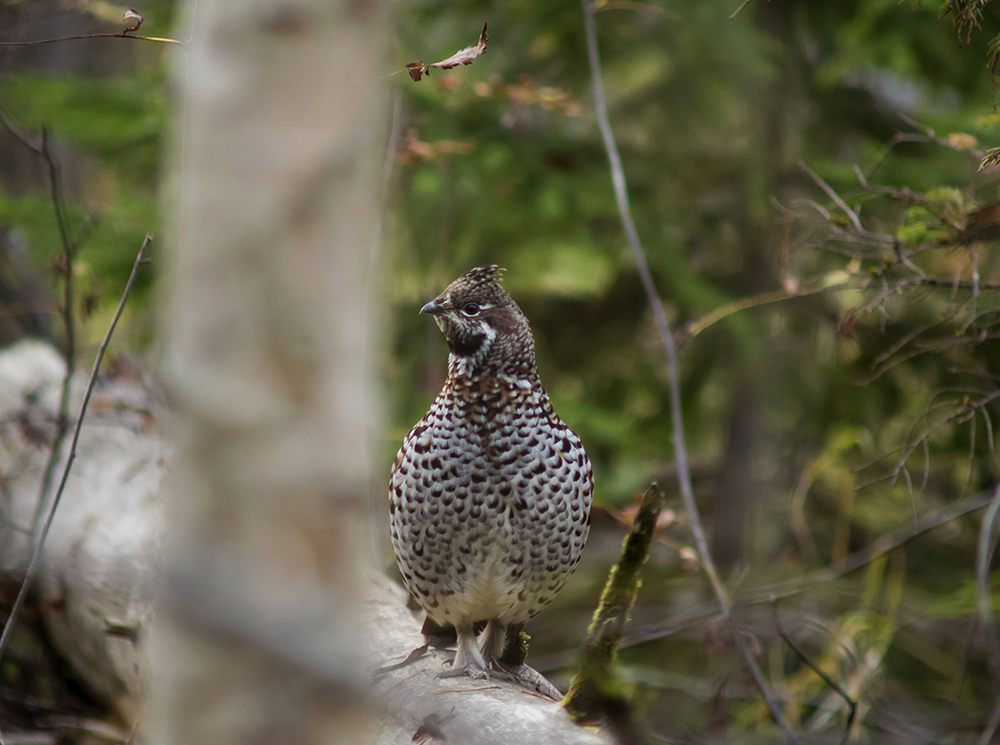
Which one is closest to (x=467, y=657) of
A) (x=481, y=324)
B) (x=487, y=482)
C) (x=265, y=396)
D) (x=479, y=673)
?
Result: (x=479, y=673)

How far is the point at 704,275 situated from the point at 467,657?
3579 millimetres

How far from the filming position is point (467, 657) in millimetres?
2283

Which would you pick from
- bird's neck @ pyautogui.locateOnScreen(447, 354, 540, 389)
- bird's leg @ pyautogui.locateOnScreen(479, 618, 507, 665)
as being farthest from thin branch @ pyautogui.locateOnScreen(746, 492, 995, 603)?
bird's neck @ pyautogui.locateOnScreen(447, 354, 540, 389)

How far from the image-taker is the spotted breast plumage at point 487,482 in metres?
2.12

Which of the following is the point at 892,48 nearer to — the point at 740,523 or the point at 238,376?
the point at 740,523

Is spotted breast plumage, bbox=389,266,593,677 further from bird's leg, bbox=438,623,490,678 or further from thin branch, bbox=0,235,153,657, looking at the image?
thin branch, bbox=0,235,153,657

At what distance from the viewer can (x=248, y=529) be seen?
29.0 inches

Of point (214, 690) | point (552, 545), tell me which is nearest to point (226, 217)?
point (214, 690)

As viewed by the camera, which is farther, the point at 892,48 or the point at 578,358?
the point at 578,358

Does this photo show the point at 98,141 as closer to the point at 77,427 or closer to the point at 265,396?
the point at 77,427

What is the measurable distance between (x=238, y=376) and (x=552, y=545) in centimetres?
153

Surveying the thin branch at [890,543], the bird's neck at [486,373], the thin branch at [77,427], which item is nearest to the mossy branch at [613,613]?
the bird's neck at [486,373]

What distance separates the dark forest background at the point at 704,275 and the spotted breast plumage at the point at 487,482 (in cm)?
148

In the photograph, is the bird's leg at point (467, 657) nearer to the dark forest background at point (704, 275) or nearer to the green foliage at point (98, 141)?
the dark forest background at point (704, 275)
